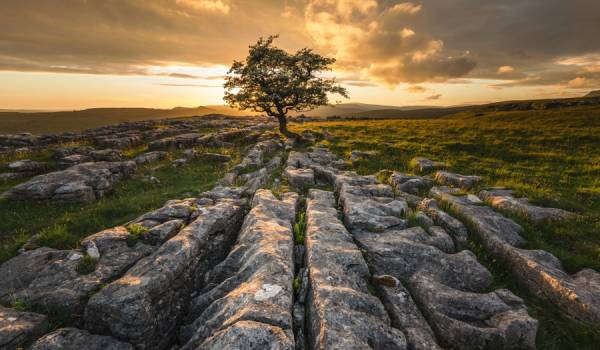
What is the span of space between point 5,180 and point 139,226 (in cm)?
1776

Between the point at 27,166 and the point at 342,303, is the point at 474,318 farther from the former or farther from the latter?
the point at 27,166

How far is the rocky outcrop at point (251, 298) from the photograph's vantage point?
5641 mm

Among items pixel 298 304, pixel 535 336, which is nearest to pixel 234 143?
pixel 298 304

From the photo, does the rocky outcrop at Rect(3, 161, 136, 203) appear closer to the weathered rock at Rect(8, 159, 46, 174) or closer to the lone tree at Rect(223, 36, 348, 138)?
the weathered rock at Rect(8, 159, 46, 174)

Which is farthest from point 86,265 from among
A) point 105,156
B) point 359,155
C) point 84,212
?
point 359,155

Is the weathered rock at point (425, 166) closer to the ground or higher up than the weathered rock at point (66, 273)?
higher up

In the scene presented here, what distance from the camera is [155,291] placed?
7.75 m

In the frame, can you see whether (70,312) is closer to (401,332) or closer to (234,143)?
(401,332)

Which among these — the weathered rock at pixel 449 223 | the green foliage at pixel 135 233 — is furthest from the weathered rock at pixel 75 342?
the weathered rock at pixel 449 223

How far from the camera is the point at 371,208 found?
13.5 m

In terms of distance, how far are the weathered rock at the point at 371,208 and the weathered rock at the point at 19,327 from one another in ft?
35.0

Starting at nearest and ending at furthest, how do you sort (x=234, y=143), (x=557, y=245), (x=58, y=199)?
(x=557, y=245) → (x=58, y=199) → (x=234, y=143)

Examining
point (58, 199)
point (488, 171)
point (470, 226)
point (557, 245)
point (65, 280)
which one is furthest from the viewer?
point (488, 171)

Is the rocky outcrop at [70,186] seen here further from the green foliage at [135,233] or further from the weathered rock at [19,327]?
the weathered rock at [19,327]
